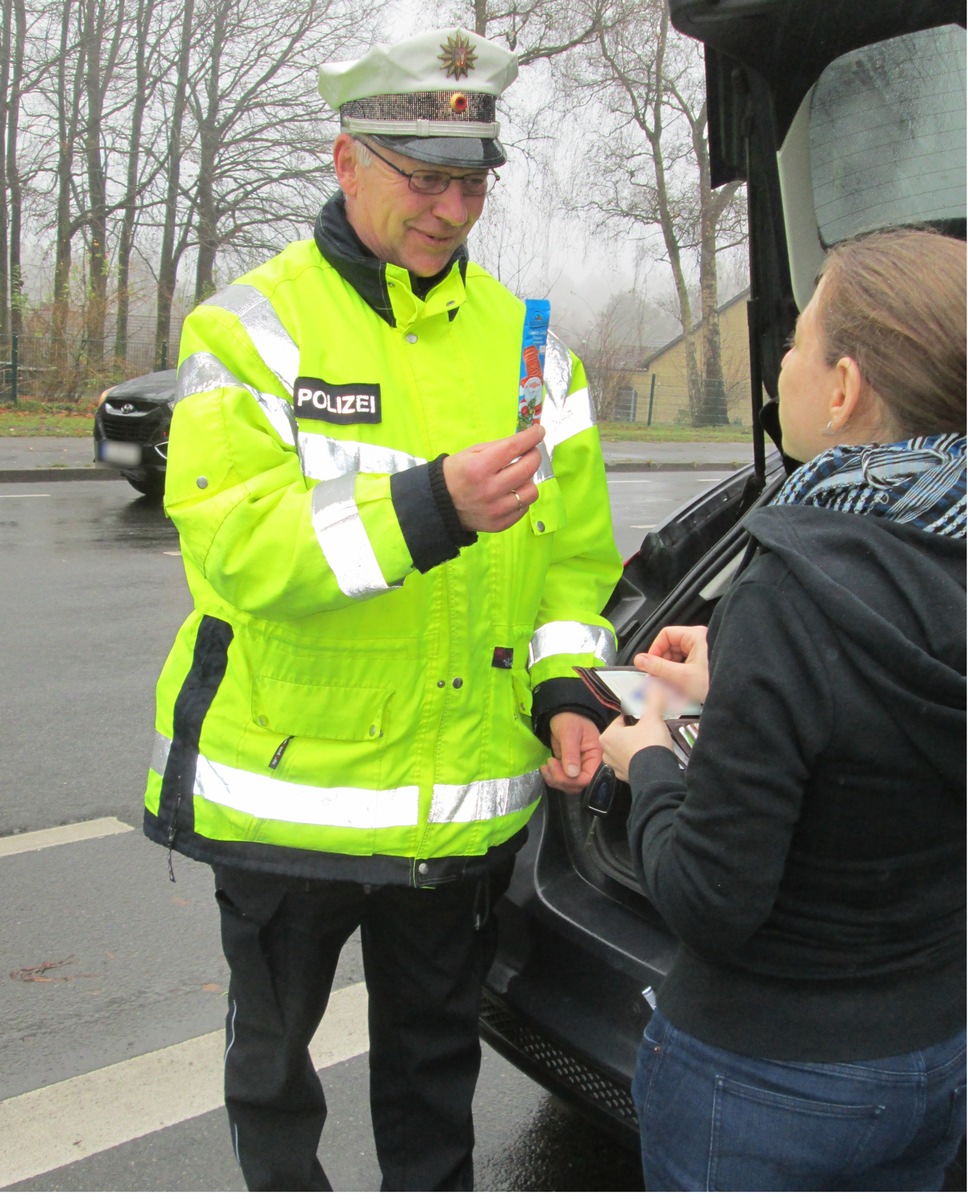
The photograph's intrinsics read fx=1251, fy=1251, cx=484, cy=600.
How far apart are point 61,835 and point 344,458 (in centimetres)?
255

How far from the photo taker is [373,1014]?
217 cm

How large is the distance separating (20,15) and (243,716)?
24.8 m

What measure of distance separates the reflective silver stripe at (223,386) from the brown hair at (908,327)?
801 mm

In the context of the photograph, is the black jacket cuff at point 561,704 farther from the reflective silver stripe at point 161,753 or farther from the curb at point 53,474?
the curb at point 53,474

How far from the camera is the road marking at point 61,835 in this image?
3.83 m

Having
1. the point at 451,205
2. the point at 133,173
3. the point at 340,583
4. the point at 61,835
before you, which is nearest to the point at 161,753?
the point at 340,583

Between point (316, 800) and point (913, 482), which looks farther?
point (316, 800)

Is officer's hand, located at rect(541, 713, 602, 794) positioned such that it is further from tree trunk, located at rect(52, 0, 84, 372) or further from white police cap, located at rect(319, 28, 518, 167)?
tree trunk, located at rect(52, 0, 84, 372)

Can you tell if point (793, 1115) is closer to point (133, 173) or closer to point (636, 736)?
point (636, 736)

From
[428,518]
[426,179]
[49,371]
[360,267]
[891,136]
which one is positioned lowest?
[428,518]

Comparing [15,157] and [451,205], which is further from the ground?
[15,157]

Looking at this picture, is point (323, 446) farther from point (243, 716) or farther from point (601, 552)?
point (601, 552)

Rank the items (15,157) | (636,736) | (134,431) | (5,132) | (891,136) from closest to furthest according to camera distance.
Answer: (636,736), (891,136), (134,431), (5,132), (15,157)

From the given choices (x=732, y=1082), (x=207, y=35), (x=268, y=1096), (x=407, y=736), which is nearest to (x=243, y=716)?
(x=407, y=736)
